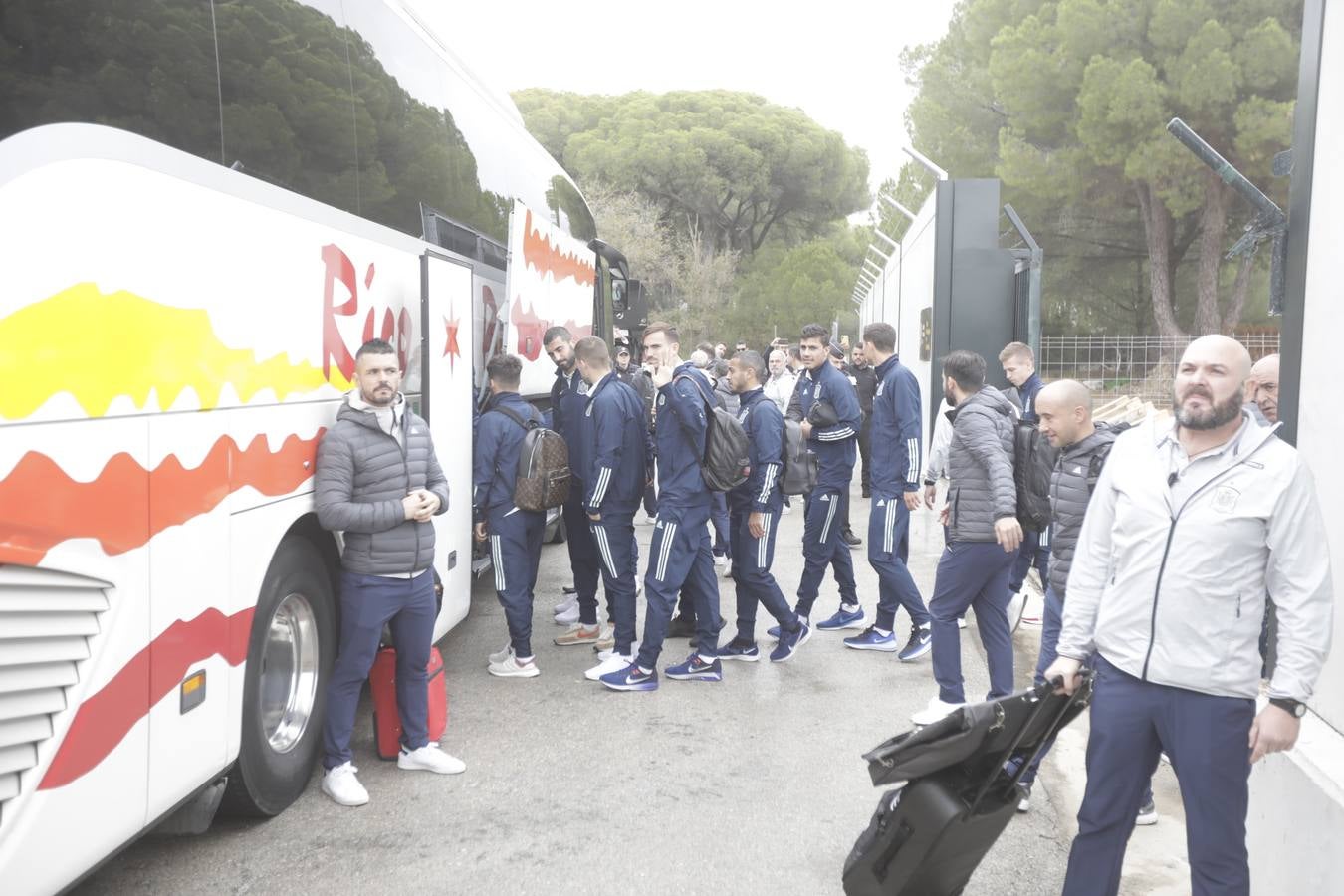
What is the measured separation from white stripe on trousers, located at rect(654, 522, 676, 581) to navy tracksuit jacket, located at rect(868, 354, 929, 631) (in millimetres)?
Result: 1366

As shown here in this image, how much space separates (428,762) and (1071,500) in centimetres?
293

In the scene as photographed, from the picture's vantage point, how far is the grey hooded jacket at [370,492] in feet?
14.3

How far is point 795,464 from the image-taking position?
671 cm

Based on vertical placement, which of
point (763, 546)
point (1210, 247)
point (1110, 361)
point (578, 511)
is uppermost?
point (1210, 247)

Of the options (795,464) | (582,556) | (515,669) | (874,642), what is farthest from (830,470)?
(515,669)

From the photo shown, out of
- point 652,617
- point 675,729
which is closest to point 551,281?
point 652,617

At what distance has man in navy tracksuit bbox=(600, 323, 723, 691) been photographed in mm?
5984

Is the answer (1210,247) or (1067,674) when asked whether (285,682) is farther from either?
(1210,247)

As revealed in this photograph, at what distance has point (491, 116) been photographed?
793cm

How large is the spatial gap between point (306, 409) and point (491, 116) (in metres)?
4.18

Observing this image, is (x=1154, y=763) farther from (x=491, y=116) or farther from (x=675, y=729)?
(x=491, y=116)

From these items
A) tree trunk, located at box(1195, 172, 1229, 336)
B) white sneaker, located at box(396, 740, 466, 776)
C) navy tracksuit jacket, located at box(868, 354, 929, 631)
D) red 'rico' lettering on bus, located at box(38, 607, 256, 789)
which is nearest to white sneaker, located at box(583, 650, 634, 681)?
white sneaker, located at box(396, 740, 466, 776)

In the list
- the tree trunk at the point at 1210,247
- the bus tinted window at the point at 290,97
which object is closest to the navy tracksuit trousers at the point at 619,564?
the bus tinted window at the point at 290,97

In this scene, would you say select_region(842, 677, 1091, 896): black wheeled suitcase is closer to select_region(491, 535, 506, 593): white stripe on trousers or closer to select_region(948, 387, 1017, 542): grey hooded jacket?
select_region(948, 387, 1017, 542): grey hooded jacket
